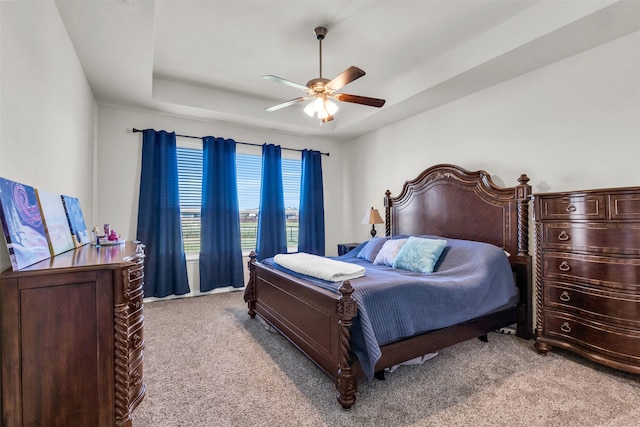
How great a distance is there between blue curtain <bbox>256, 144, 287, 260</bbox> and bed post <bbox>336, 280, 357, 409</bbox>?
3.12 m

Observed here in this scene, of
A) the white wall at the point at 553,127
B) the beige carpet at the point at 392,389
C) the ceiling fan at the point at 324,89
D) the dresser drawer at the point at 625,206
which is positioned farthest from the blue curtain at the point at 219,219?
the dresser drawer at the point at 625,206

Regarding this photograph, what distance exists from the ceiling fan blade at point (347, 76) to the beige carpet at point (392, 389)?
2.30 meters

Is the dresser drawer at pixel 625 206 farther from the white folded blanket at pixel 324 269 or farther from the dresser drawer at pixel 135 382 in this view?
the dresser drawer at pixel 135 382

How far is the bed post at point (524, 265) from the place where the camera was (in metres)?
2.82

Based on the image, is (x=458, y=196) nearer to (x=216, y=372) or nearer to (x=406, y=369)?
(x=406, y=369)

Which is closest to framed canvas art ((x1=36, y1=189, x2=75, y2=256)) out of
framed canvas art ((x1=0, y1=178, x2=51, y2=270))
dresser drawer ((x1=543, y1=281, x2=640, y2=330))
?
framed canvas art ((x1=0, y1=178, x2=51, y2=270))

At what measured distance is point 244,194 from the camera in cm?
479

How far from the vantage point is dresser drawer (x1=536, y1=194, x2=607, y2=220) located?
218cm

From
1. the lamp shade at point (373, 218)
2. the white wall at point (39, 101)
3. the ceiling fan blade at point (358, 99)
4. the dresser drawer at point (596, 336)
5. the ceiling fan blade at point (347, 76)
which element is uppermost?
the ceiling fan blade at point (347, 76)

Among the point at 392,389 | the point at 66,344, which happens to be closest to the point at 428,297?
the point at 392,389

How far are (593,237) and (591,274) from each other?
0.92 feet

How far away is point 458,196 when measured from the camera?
11.5 feet

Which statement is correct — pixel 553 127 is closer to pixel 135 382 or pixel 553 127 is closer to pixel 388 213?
pixel 388 213

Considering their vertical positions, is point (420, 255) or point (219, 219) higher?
point (219, 219)
